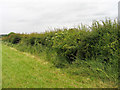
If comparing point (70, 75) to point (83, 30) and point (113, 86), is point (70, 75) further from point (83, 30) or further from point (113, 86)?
point (83, 30)

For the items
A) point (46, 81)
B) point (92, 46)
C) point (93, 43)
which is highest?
point (93, 43)

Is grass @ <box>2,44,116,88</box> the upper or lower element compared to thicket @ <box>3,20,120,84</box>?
lower

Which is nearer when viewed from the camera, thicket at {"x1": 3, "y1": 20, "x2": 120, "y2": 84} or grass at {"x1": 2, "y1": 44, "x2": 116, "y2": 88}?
grass at {"x1": 2, "y1": 44, "x2": 116, "y2": 88}

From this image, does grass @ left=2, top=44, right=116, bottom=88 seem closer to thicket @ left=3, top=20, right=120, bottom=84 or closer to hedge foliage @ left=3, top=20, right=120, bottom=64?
thicket @ left=3, top=20, right=120, bottom=84

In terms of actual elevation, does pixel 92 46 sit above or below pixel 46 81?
above

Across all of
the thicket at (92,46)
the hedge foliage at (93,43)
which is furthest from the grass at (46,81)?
the hedge foliage at (93,43)

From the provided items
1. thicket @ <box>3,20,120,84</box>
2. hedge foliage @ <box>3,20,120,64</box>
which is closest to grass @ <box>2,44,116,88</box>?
thicket @ <box>3,20,120,84</box>

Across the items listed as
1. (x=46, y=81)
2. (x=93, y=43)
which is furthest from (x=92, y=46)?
(x=46, y=81)

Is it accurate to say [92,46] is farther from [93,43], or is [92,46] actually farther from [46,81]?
[46,81]

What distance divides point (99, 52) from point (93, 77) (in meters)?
1.09

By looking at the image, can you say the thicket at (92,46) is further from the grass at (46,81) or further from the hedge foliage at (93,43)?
the grass at (46,81)

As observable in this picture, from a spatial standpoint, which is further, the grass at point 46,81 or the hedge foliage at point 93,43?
the hedge foliage at point 93,43

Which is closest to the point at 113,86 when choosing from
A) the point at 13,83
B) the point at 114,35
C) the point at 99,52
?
the point at 99,52

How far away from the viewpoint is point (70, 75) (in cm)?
515
